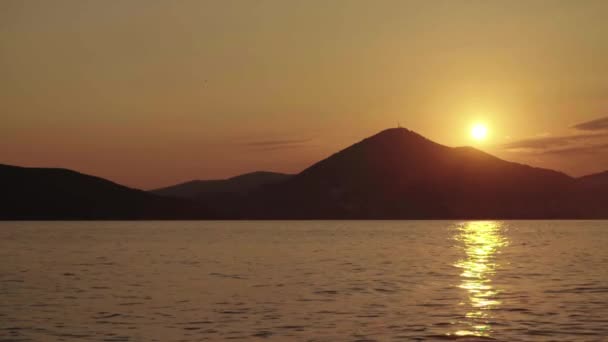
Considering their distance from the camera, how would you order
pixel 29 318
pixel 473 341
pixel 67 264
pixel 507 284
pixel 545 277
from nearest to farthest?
pixel 473 341
pixel 29 318
pixel 507 284
pixel 545 277
pixel 67 264

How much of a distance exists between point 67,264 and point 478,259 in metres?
45.4

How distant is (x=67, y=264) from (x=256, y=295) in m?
38.2

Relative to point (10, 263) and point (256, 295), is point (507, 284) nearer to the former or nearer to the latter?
point (256, 295)

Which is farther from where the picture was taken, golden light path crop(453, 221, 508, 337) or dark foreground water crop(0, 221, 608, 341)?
golden light path crop(453, 221, 508, 337)

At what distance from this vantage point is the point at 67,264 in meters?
82.2

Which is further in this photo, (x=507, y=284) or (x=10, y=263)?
(x=10, y=263)

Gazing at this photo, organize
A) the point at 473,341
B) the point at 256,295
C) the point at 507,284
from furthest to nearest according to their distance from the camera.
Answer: the point at 507,284 → the point at 256,295 → the point at 473,341

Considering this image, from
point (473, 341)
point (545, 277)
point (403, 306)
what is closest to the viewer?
point (473, 341)

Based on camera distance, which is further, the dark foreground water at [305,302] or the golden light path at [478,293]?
the golden light path at [478,293]

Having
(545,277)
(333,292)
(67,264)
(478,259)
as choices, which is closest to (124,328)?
(333,292)

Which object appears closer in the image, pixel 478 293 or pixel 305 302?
pixel 305 302

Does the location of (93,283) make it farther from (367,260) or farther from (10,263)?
(367,260)

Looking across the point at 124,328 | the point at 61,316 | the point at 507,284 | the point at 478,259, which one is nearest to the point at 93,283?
the point at 61,316

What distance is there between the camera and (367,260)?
89.0 m
